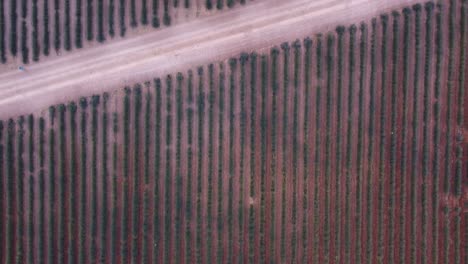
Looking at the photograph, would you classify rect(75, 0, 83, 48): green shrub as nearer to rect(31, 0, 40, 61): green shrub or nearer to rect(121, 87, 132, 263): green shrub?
rect(31, 0, 40, 61): green shrub

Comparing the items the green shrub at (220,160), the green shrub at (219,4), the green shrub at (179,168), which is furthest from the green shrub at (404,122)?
the green shrub at (179,168)

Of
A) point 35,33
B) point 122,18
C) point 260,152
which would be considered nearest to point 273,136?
point 260,152

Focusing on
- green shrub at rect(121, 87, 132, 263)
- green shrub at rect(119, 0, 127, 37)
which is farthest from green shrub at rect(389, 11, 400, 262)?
green shrub at rect(119, 0, 127, 37)

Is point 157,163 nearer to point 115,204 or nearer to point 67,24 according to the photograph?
point 115,204

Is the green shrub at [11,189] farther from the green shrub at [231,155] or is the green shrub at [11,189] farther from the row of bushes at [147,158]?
the green shrub at [231,155]

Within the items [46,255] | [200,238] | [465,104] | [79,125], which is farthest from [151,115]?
[465,104]
